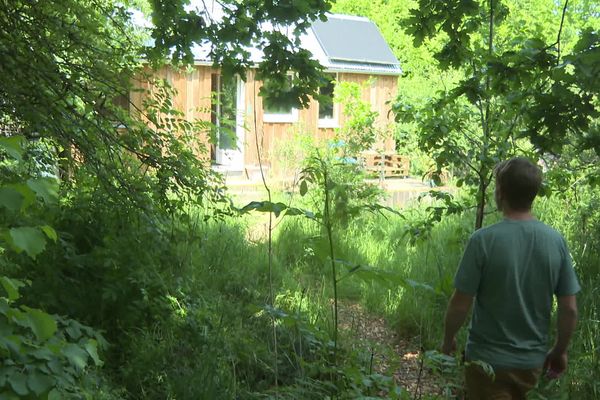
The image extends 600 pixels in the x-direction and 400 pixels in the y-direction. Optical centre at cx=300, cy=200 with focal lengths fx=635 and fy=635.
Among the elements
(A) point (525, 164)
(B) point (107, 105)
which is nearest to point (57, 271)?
(B) point (107, 105)

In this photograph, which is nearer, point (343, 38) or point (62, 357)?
point (62, 357)

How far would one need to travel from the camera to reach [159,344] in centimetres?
469

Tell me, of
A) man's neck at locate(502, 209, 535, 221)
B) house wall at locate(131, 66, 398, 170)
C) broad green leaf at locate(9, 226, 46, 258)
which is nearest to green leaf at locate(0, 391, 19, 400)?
broad green leaf at locate(9, 226, 46, 258)

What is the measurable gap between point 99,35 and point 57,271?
185 cm

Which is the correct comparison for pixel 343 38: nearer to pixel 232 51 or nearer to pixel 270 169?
pixel 270 169

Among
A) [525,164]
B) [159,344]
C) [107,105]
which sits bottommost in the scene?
[159,344]

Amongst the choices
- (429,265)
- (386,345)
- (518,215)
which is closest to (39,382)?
(518,215)

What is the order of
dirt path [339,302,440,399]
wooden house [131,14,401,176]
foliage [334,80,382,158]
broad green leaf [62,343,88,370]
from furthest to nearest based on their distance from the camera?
wooden house [131,14,401,176], foliage [334,80,382,158], dirt path [339,302,440,399], broad green leaf [62,343,88,370]

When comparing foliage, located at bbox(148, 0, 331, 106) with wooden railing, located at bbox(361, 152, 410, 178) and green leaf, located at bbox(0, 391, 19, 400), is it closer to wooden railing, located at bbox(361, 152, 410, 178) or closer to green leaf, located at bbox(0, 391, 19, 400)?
green leaf, located at bbox(0, 391, 19, 400)

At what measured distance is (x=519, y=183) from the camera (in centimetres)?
268

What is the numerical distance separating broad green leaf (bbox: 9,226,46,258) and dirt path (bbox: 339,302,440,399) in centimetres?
301

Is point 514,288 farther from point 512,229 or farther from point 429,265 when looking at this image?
point 429,265

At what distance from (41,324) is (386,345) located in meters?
3.99

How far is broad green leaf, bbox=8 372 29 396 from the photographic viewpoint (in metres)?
2.05
